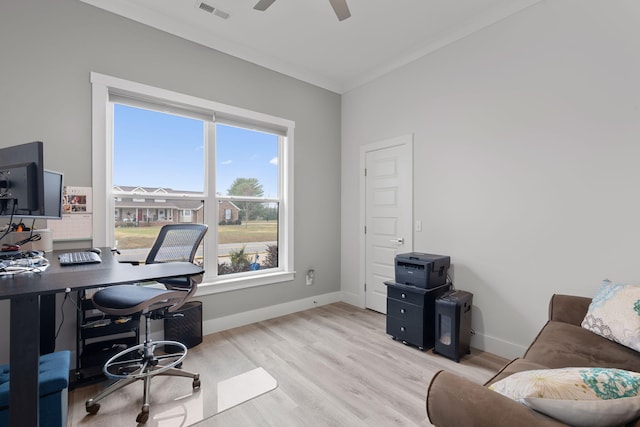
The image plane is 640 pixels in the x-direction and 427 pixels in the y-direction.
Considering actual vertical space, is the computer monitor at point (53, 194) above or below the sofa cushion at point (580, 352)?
above

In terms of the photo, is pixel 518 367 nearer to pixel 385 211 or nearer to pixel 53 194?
pixel 385 211

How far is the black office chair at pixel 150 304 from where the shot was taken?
189 cm

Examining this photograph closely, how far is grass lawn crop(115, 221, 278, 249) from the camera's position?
9.16 feet

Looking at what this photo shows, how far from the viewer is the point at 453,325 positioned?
101 inches

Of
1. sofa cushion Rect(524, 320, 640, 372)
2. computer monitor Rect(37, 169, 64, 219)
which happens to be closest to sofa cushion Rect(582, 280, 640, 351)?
sofa cushion Rect(524, 320, 640, 372)

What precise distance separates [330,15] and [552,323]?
312 centimetres

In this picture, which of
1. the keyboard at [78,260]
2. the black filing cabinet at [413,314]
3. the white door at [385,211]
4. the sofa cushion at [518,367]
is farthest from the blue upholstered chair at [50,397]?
the white door at [385,211]

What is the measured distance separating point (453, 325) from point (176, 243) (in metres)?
2.50

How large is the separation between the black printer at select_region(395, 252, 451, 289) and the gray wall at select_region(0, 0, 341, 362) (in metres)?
1.39

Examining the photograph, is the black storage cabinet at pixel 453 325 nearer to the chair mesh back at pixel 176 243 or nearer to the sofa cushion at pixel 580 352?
the sofa cushion at pixel 580 352

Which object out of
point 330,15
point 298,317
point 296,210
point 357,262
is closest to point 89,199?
point 296,210

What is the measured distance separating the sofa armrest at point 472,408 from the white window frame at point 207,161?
269cm

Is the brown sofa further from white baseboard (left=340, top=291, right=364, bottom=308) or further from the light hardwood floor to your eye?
white baseboard (left=340, top=291, right=364, bottom=308)

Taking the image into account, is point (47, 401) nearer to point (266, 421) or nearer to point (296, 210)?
point (266, 421)
